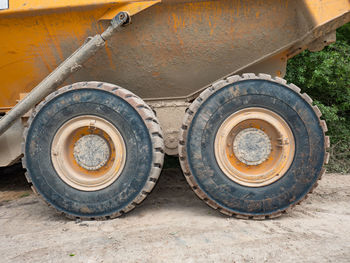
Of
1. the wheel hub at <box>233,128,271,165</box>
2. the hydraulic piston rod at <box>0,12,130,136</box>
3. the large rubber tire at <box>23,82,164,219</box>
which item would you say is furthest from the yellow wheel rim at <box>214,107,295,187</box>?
the hydraulic piston rod at <box>0,12,130,136</box>

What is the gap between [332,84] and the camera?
203 inches

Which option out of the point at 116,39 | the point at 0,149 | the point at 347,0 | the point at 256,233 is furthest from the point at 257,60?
the point at 0,149

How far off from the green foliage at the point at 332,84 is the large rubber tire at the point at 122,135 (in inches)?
139

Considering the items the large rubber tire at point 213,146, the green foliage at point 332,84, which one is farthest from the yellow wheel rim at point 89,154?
the green foliage at point 332,84

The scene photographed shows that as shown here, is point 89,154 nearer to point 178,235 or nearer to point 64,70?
point 64,70

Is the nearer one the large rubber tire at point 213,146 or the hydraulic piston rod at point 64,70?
the large rubber tire at point 213,146

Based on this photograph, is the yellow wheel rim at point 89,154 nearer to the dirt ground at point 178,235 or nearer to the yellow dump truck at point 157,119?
the yellow dump truck at point 157,119

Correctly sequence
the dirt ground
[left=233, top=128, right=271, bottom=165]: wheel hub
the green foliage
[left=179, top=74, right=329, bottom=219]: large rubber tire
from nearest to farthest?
1. the dirt ground
2. [left=179, top=74, right=329, bottom=219]: large rubber tire
3. [left=233, top=128, right=271, bottom=165]: wheel hub
4. the green foliage

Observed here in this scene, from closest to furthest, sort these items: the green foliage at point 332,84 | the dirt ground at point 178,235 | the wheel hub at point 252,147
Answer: the dirt ground at point 178,235
the wheel hub at point 252,147
the green foliage at point 332,84

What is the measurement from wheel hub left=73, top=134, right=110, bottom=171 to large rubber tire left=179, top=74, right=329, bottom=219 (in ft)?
2.40

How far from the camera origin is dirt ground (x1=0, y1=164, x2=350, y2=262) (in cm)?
192

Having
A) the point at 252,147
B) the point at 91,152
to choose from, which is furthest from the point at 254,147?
the point at 91,152

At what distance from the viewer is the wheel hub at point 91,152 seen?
2.67 m

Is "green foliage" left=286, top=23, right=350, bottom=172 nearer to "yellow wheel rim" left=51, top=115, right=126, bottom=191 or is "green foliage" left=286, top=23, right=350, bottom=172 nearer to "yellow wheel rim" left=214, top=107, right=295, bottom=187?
"yellow wheel rim" left=214, top=107, right=295, bottom=187
